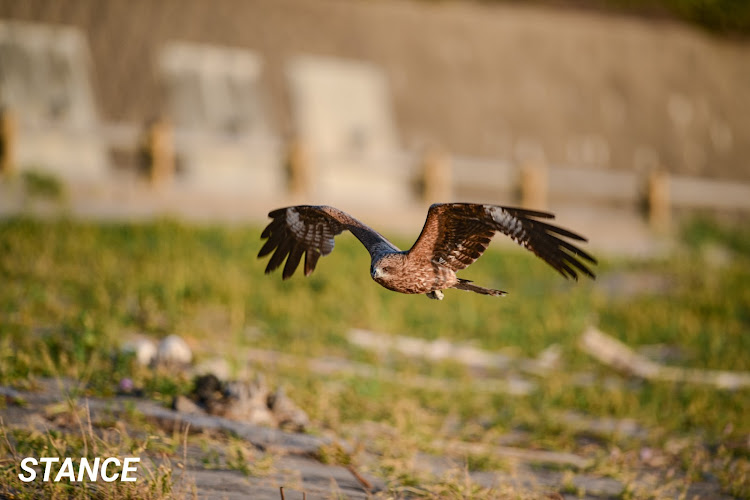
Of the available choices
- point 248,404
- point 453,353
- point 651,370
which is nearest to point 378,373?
point 453,353

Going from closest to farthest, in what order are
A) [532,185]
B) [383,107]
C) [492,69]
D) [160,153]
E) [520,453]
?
[520,453], [160,153], [532,185], [383,107], [492,69]

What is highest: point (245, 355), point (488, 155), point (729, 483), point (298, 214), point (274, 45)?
point (274, 45)

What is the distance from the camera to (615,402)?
845cm

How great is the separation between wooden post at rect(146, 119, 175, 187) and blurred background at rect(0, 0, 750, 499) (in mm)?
28

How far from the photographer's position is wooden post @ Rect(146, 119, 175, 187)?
15883 millimetres

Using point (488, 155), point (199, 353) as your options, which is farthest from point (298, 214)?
point (488, 155)

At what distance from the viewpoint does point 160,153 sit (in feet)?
52.3

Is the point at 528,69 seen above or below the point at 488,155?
above

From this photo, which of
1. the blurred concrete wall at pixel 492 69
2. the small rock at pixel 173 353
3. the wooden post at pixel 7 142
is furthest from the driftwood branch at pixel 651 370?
the blurred concrete wall at pixel 492 69

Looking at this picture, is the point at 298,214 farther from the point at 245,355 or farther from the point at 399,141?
the point at 399,141

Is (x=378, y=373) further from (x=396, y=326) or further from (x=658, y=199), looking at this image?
(x=658, y=199)

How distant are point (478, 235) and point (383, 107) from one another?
15.1 metres

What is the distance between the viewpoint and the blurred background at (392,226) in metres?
6.93

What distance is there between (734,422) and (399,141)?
40.5 ft
